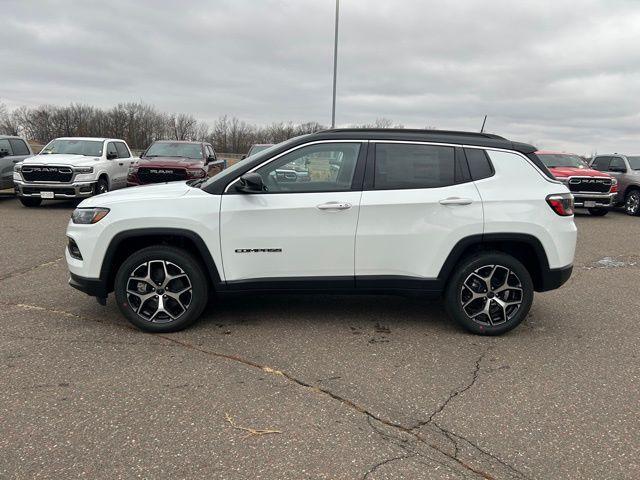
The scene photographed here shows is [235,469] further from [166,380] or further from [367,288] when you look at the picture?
[367,288]

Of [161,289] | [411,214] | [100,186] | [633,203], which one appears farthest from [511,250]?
[633,203]

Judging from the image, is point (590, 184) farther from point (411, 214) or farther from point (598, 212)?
point (411, 214)

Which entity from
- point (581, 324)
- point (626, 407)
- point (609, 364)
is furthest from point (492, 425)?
point (581, 324)

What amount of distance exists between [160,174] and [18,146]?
5283 millimetres

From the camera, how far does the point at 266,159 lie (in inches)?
172

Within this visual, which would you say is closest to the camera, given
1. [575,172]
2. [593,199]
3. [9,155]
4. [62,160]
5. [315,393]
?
[315,393]

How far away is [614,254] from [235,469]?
848 centimetres

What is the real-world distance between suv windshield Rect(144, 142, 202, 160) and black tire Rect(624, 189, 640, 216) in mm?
13158

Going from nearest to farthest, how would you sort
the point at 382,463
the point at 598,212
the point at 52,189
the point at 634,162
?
the point at 382,463 → the point at 52,189 → the point at 598,212 → the point at 634,162

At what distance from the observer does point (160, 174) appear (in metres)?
12.4

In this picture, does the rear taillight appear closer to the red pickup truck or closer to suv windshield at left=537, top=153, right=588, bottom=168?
the red pickup truck

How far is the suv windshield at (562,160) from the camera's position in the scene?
1534 cm

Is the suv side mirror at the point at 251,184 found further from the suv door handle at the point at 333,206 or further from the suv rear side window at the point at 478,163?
the suv rear side window at the point at 478,163

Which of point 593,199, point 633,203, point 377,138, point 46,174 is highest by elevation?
point 377,138
